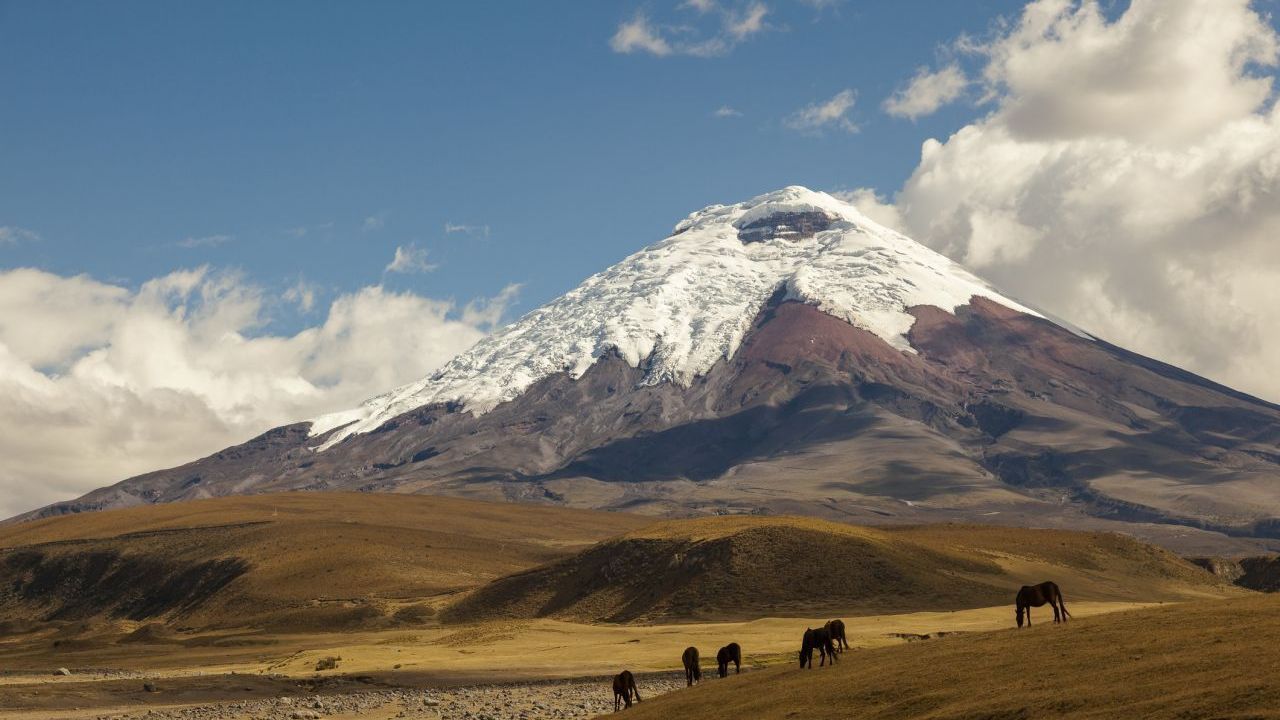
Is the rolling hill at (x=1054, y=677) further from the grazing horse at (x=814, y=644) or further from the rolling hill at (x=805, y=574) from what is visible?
the rolling hill at (x=805, y=574)

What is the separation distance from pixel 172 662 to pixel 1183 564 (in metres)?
105

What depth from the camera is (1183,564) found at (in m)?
150

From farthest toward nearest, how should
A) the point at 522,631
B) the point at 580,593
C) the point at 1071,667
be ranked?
the point at 580,593, the point at 522,631, the point at 1071,667

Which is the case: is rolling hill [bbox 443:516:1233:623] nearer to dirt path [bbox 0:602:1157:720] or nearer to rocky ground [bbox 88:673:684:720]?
dirt path [bbox 0:602:1157:720]

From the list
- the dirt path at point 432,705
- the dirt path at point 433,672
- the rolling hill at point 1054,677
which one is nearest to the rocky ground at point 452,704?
the dirt path at point 432,705

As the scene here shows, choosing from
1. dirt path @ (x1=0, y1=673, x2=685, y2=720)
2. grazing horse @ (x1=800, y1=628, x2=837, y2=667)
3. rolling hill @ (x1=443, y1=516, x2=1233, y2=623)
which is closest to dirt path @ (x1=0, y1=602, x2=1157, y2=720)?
dirt path @ (x1=0, y1=673, x2=685, y2=720)

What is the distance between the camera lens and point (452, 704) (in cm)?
6706

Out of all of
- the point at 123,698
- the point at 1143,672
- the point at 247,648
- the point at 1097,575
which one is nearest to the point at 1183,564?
the point at 1097,575

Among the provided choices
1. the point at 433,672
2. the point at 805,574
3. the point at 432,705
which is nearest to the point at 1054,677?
the point at 432,705

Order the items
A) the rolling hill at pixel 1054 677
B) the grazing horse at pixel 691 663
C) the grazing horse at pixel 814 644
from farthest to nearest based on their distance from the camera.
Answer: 1. the grazing horse at pixel 691 663
2. the grazing horse at pixel 814 644
3. the rolling hill at pixel 1054 677

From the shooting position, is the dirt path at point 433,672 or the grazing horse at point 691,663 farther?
the dirt path at point 433,672

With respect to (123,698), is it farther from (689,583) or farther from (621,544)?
(621,544)

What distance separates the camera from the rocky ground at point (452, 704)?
61.4m

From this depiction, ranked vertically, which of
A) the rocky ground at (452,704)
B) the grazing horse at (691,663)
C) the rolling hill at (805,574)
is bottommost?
the rocky ground at (452,704)
